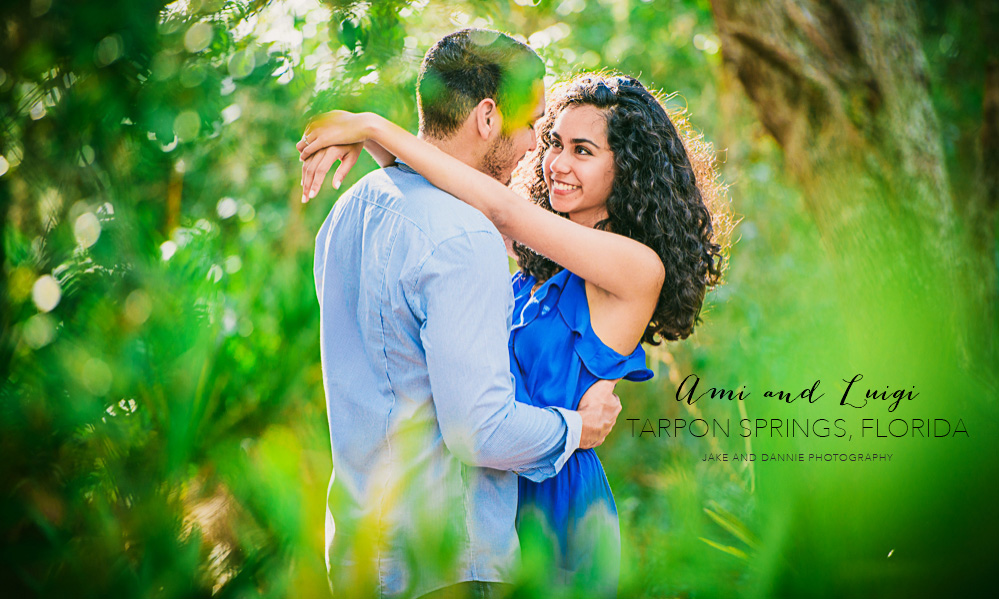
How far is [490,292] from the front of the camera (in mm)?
1381

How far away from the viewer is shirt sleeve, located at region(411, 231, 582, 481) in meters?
1.33

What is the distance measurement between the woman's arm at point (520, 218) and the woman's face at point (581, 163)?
10.1 inches

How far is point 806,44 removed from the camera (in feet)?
12.2

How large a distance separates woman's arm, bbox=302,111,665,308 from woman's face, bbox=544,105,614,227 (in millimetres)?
257

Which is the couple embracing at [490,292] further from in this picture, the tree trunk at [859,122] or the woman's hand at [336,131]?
the tree trunk at [859,122]

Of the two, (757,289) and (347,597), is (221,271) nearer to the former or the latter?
(347,597)

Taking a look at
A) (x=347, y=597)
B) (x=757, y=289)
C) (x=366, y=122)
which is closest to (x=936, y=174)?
(x=757, y=289)

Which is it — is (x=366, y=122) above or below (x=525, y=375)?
above

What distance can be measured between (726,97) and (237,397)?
5.31m

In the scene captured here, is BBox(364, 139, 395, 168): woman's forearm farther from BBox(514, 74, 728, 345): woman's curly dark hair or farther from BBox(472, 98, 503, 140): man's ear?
BBox(514, 74, 728, 345): woman's curly dark hair

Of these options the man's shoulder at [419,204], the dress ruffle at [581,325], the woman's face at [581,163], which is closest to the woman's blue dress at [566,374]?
the dress ruffle at [581,325]

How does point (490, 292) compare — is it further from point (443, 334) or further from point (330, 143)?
point (330, 143)

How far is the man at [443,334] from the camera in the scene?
53.1 inches

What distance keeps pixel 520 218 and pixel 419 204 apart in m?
Answer: 0.37
